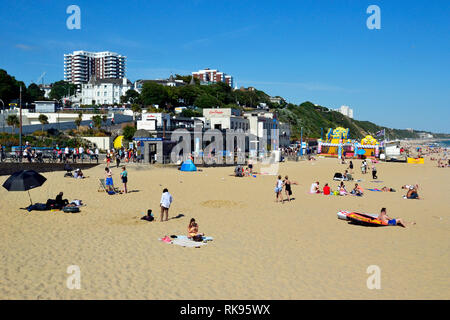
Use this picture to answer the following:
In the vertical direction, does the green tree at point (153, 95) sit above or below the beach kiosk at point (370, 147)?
above

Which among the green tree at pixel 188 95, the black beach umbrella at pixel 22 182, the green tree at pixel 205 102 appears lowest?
the black beach umbrella at pixel 22 182

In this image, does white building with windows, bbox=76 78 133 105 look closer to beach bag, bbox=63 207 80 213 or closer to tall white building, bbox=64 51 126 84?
tall white building, bbox=64 51 126 84

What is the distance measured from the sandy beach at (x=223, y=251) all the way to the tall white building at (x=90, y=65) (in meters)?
194

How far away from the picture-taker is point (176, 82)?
127500 mm

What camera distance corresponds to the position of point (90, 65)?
198000 millimetres

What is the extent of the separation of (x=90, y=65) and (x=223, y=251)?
209 m

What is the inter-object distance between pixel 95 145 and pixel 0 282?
40.3 metres

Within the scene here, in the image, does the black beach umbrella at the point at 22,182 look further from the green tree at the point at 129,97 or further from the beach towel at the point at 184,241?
the green tree at the point at 129,97

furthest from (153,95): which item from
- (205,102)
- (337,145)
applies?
(337,145)

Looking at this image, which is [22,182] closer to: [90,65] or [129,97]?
[129,97]

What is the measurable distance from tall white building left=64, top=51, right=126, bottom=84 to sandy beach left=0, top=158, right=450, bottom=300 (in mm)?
193920

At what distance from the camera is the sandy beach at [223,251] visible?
7.48 m

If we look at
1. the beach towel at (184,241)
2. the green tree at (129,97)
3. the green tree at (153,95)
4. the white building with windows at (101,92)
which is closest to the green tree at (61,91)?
the white building with windows at (101,92)

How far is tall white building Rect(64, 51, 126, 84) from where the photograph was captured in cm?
19450
